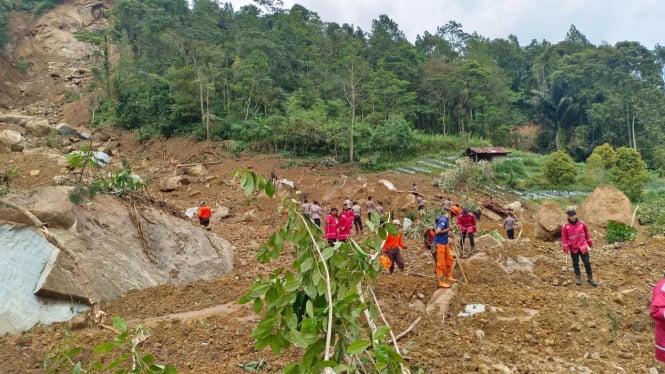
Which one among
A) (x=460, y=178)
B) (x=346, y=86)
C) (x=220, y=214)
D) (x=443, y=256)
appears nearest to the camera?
(x=443, y=256)

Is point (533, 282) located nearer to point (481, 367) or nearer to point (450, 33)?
point (481, 367)

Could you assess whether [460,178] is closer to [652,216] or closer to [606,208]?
[606,208]

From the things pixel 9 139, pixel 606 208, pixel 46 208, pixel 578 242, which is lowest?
pixel 606 208

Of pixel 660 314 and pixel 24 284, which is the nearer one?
pixel 660 314

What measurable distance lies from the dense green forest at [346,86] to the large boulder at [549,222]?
39.3 feet

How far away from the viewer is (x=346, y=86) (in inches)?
1147

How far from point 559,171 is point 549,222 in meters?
13.5

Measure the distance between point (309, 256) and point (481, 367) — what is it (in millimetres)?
2802

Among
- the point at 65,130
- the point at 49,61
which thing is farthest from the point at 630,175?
the point at 49,61

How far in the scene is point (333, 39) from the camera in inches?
1581

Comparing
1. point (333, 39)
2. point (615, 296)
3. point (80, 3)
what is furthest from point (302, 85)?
point (80, 3)

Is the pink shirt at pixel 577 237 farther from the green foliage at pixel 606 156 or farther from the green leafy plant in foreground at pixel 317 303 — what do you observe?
the green foliage at pixel 606 156

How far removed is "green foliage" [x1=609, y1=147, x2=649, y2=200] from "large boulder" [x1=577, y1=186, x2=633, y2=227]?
1070cm

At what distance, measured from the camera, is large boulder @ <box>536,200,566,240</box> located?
420 inches
